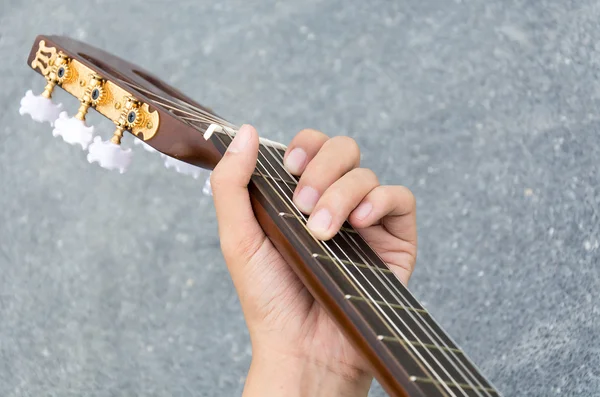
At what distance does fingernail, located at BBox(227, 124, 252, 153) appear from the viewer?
700 millimetres

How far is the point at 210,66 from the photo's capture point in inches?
66.6

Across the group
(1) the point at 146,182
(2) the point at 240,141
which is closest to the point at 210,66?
(1) the point at 146,182

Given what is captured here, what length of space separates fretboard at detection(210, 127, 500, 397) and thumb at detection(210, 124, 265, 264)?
2 centimetres

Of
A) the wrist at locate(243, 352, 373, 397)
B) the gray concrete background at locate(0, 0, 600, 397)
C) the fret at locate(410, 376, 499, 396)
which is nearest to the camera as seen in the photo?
the fret at locate(410, 376, 499, 396)

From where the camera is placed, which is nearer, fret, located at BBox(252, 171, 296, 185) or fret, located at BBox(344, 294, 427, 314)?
fret, located at BBox(344, 294, 427, 314)

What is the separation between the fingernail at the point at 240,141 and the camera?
0.70m

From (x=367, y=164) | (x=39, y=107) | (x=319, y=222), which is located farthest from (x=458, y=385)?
(x=367, y=164)

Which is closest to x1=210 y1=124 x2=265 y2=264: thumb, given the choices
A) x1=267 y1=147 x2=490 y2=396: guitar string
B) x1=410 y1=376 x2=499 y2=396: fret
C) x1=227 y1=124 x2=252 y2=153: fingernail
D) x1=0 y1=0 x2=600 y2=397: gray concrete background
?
x1=227 y1=124 x2=252 y2=153: fingernail

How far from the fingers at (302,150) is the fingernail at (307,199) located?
0.24 ft

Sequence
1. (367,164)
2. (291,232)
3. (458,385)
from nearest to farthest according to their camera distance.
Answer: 1. (458,385)
2. (291,232)
3. (367,164)

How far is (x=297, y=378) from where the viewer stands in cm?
80

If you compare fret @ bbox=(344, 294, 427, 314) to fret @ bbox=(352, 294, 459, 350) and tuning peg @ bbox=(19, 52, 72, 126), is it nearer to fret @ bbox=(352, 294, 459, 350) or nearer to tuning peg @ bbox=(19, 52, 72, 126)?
fret @ bbox=(352, 294, 459, 350)

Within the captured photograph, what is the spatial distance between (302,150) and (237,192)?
0.13 meters

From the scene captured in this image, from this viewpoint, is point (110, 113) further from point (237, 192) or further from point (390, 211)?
point (390, 211)
